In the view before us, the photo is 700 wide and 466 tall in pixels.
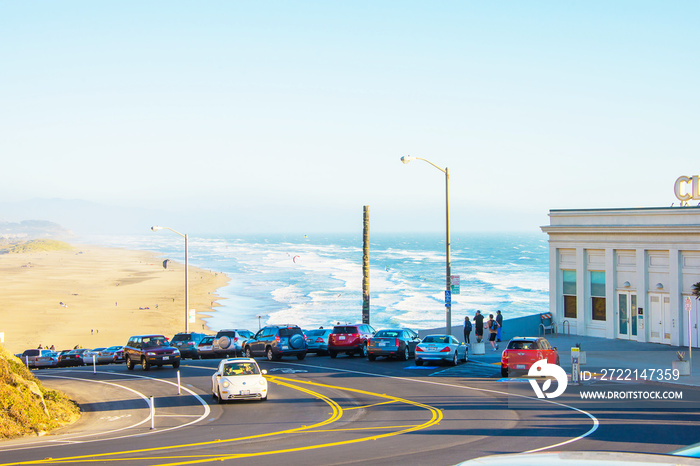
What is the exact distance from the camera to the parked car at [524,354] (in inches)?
1014

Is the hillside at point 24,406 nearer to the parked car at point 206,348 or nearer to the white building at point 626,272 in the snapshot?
the parked car at point 206,348

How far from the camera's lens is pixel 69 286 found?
10388 cm

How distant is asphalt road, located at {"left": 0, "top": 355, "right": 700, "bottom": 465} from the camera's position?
14.5 meters

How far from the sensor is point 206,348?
1551 inches

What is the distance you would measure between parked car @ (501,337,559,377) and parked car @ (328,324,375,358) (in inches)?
403

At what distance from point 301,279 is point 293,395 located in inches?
4039

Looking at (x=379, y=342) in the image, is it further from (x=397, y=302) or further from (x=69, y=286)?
(x=69, y=286)

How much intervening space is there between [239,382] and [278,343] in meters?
11.2

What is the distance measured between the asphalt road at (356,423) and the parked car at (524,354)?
2.59 feet

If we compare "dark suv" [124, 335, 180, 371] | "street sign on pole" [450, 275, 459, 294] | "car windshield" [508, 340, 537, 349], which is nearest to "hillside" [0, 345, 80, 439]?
"dark suv" [124, 335, 180, 371]

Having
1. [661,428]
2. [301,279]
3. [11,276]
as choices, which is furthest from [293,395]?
[11,276]

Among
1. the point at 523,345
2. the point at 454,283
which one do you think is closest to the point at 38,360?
the point at 454,283

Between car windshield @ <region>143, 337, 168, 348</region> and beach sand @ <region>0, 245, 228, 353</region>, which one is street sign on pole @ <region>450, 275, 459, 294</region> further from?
beach sand @ <region>0, 245, 228, 353</region>

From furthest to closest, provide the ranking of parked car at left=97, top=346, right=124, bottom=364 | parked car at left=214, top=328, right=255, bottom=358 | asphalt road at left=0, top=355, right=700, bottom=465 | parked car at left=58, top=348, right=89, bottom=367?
parked car at left=58, top=348, right=89, bottom=367, parked car at left=97, top=346, right=124, bottom=364, parked car at left=214, top=328, right=255, bottom=358, asphalt road at left=0, top=355, right=700, bottom=465
